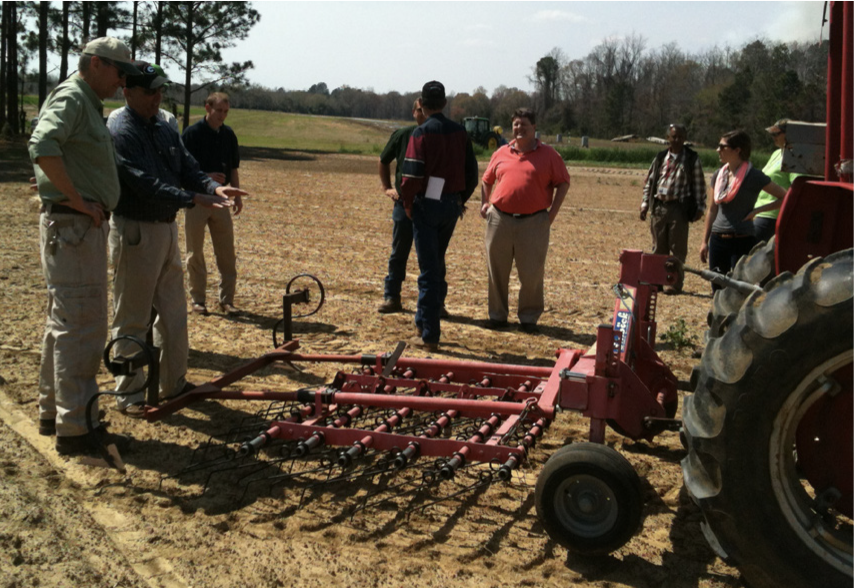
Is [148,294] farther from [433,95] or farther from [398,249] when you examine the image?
[398,249]

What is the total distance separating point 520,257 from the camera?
25.3 feet

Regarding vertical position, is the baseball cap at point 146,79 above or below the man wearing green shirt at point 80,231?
above

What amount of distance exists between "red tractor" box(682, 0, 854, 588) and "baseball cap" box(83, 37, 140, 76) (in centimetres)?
347

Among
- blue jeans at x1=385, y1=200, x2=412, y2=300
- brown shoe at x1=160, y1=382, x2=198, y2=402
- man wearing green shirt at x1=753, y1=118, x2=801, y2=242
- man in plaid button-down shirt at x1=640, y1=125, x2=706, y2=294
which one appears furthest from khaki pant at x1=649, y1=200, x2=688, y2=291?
brown shoe at x1=160, y1=382, x2=198, y2=402

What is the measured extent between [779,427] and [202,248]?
6.01 m

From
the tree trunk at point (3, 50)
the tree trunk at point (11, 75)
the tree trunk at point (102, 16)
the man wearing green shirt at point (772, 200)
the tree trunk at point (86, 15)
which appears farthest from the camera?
the tree trunk at point (102, 16)

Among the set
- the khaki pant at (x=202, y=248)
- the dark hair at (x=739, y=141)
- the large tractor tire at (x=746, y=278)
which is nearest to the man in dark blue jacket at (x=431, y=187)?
the khaki pant at (x=202, y=248)

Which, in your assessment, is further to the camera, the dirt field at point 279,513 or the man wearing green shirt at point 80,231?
the man wearing green shirt at point 80,231

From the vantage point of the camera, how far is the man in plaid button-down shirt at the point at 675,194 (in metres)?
9.24

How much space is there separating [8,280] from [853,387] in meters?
8.11

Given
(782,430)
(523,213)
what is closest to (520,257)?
(523,213)

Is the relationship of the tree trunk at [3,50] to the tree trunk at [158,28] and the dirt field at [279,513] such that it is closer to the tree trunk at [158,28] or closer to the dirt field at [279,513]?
the tree trunk at [158,28]

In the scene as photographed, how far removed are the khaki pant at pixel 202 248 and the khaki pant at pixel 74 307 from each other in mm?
3123

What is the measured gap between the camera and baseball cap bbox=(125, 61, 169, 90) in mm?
4992
